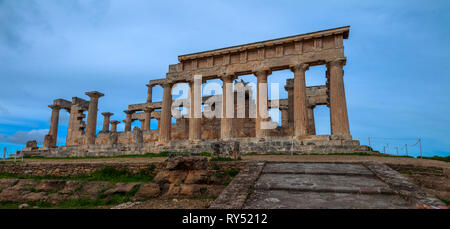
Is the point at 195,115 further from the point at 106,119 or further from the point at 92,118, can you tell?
the point at 106,119

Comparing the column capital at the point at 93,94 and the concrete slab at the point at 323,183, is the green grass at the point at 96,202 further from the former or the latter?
the column capital at the point at 93,94

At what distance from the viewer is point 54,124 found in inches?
1307

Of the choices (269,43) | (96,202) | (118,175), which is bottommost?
(96,202)

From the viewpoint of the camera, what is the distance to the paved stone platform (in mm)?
5723

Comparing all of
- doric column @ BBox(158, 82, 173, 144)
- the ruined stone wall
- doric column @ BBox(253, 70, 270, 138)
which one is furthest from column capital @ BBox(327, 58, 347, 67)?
doric column @ BBox(158, 82, 173, 144)

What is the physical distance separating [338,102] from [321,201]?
1439 centimetres

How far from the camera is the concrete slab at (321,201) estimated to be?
5.56 meters

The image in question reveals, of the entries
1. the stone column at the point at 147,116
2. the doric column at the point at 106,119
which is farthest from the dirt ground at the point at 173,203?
the doric column at the point at 106,119

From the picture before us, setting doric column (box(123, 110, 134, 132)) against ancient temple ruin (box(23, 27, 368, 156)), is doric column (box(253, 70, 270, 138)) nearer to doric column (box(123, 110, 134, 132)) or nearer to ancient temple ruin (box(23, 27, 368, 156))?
ancient temple ruin (box(23, 27, 368, 156))

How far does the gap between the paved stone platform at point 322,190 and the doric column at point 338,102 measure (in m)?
9.54

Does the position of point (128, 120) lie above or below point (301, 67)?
below

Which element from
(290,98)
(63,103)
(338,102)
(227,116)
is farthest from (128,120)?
(338,102)

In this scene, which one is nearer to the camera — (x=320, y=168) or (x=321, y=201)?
(x=321, y=201)
